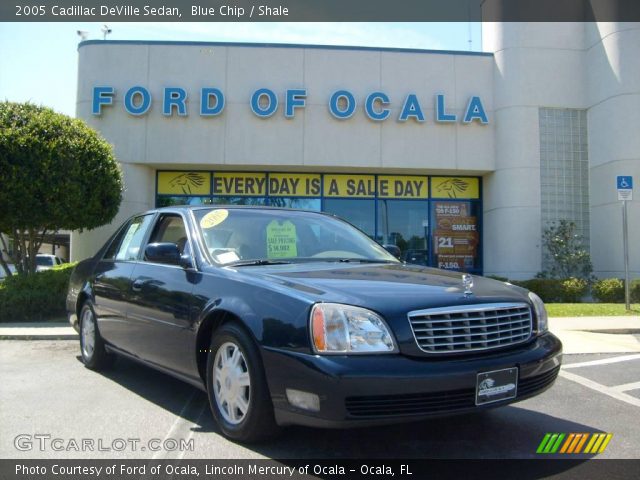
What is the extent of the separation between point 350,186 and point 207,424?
45.0ft

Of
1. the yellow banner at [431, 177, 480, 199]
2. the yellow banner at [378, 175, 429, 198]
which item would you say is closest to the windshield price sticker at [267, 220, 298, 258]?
the yellow banner at [378, 175, 429, 198]

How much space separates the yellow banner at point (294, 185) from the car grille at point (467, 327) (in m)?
13.7

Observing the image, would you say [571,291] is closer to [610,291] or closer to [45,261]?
[610,291]

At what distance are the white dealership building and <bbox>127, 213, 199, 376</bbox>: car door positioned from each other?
11537mm

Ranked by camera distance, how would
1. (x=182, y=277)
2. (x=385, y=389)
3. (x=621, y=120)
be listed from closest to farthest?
(x=385, y=389) < (x=182, y=277) < (x=621, y=120)

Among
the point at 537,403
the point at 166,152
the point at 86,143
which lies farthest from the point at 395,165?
the point at 537,403

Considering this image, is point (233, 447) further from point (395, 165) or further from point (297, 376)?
point (395, 165)

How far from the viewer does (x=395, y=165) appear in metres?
16.6

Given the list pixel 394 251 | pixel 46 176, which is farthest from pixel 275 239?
pixel 46 176

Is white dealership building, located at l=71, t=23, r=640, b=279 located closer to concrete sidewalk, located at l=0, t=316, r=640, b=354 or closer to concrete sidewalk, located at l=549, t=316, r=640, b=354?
concrete sidewalk, located at l=549, t=316, r=640, b=354

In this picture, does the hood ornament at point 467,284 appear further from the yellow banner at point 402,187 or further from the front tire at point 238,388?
the yellow banner at point 402,187

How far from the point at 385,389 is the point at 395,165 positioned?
1398 centimetres

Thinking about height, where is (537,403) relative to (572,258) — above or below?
below

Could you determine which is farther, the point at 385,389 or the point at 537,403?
the point at 537,403
